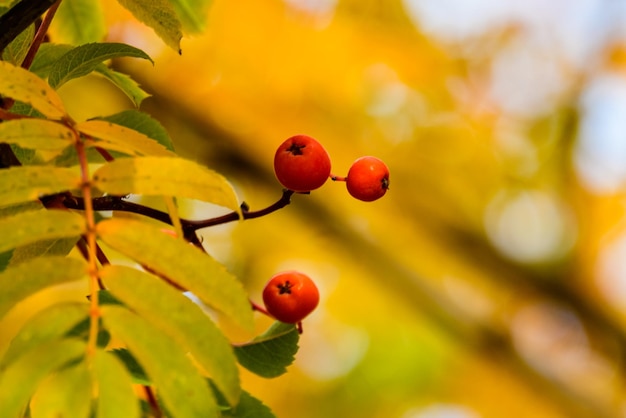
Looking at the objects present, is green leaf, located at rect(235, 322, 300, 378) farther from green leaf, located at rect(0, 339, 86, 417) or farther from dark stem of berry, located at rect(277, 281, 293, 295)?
green leaf, located at rect(0, 339, 86, 417)

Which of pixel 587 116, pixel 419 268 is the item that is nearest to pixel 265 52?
pixel 419 268

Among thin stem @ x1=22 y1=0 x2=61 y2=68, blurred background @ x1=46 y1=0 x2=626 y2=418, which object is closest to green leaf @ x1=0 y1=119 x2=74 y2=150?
thin stem @ x1=22 y1=0 x2=61 y2=68

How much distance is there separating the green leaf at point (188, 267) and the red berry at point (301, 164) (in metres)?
0.21

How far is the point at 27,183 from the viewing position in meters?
0.62

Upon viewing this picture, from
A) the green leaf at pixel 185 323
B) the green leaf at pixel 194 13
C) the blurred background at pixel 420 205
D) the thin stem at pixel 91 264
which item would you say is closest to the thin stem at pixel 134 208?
the thin stem at pixel 91 264

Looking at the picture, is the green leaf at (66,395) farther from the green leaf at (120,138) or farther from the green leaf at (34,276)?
the green leaf at (120,138)

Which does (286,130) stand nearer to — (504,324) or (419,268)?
(419,268)

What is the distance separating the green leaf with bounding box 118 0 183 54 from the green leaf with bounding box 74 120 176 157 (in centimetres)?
13

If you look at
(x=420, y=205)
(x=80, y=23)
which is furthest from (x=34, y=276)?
(x=420, y=205)

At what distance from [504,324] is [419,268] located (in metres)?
0.46

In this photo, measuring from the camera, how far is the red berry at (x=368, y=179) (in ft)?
2.87

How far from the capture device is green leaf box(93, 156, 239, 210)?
63 centimetres

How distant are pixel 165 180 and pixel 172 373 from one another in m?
0.15

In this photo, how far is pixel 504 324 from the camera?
11.3 feet
